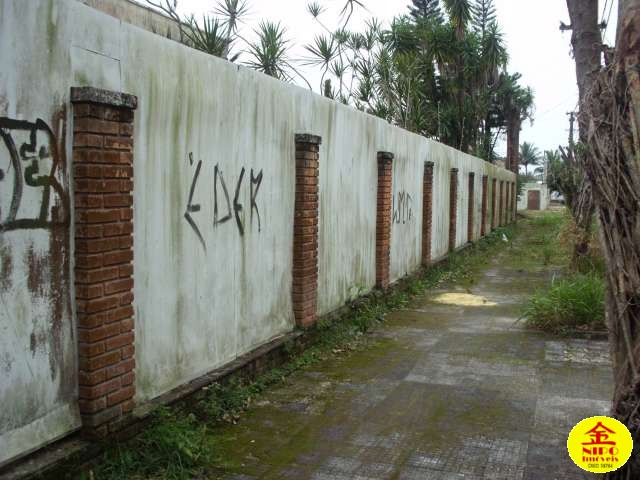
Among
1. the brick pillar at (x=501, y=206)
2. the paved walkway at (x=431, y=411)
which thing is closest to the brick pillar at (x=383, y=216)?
the paved walkway at (x=431, y=411)

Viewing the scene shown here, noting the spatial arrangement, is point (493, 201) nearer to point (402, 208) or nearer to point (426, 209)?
point (426, 209)

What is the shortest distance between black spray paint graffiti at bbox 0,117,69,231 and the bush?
6513 mm

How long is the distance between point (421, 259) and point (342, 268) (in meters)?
4.78

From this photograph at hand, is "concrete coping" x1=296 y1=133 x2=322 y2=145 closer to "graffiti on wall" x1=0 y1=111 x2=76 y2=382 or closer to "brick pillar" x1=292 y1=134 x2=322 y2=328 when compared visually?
"brick pillar" x1=292 y1=134 x2=322 y2=328

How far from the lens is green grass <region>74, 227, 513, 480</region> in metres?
4.05

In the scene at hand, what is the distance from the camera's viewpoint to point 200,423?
4.91 metres

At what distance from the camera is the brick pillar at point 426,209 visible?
13.0 m

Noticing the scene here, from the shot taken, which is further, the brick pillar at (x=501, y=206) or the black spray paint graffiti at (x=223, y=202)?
the brick pillar at (x=501, y=206)

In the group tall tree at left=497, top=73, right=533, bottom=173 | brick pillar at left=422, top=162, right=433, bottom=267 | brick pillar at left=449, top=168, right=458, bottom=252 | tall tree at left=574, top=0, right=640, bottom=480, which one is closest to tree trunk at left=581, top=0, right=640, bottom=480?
tall tree at left=574, top=0, right=640, bottom=480

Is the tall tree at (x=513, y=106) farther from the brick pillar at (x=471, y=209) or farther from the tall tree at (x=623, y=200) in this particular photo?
the tall tree at (x=623, y=200)

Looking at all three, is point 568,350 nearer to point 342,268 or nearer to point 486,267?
point 342,268

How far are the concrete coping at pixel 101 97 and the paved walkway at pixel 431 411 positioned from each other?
2362mm

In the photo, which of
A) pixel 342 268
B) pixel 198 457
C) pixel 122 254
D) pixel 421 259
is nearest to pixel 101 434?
pixel 198 457

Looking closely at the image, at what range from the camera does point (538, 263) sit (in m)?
16.5
